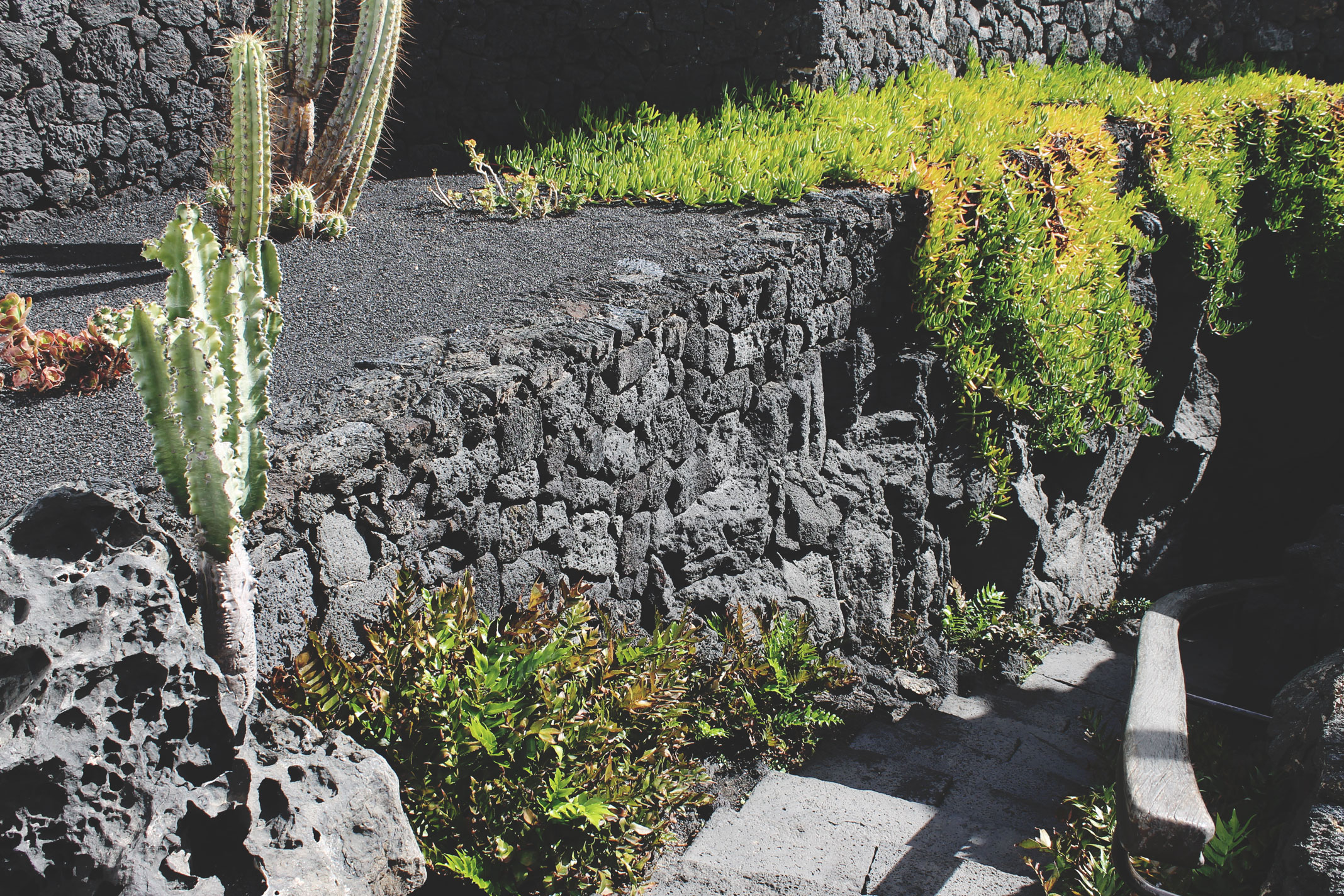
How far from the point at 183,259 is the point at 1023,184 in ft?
16.2

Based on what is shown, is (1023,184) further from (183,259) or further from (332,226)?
(183,259)

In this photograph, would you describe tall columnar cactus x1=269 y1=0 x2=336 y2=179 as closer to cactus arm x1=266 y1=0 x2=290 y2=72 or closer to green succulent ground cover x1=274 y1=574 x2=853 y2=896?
cactus arm x1=266 y1=0 x2=290 y2=72

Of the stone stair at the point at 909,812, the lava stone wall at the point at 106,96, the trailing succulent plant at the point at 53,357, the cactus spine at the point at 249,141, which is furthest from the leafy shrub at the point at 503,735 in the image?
the lava stone wall at the point at 106,96

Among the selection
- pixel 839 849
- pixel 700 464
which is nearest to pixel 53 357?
pixel 700 464

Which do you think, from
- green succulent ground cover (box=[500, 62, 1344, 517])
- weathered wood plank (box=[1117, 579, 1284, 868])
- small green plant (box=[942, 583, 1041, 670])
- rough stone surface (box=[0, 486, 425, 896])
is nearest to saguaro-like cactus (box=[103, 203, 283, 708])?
rough stone surface (box=[0, 486, 425, 896])

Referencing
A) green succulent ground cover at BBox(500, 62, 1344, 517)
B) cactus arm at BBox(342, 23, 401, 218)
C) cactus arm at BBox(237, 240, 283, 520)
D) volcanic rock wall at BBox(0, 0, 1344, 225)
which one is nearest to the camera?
cactus arm at BBox(237, 240, 283, 520)

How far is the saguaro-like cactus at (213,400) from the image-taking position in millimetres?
2072

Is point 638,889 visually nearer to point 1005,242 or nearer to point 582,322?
point 582,322

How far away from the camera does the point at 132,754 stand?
1870 mm

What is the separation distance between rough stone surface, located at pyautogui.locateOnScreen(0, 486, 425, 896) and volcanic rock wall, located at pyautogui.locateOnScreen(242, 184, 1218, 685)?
23.1 inches

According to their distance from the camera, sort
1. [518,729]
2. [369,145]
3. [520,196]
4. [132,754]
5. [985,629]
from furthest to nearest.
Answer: [985,629], [520,196], [369,145], [518,729], [132,754]

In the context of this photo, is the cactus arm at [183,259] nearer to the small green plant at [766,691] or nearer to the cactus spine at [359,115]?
the small green plant at [766,691]

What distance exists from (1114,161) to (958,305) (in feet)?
6.17

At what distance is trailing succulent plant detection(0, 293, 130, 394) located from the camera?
9.81ft
